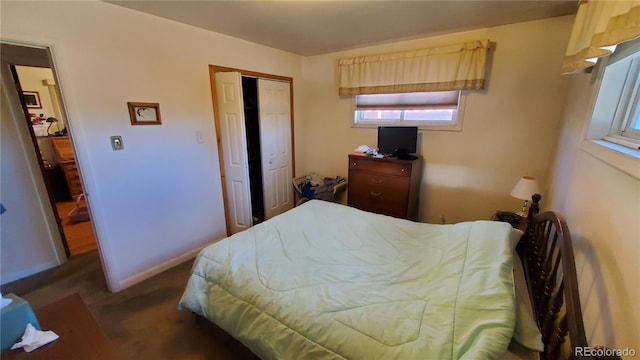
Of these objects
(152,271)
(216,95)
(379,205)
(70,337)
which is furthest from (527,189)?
(152,271)

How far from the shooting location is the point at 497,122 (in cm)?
251

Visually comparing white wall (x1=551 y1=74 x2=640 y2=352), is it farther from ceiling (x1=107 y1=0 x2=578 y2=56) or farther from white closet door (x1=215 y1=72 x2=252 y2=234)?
white closet door (x1=215 y1=72 x2=252 y2=234)

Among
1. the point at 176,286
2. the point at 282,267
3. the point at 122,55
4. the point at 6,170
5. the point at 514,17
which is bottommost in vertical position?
the point at 176,286

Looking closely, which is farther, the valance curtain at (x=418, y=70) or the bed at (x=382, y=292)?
the valance curtain at (x=418, y=70)

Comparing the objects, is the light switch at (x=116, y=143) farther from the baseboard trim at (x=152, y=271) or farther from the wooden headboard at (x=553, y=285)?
the wooden headboard at (x=553, y=285)

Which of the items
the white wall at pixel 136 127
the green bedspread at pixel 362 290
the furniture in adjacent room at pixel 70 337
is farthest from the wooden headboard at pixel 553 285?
the white wall at pixel 136 127

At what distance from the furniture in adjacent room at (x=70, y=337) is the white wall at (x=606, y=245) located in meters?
1.69

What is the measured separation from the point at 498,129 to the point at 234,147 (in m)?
2.82

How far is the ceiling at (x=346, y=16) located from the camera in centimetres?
188

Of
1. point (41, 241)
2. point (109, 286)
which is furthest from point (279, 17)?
point (41, 241)

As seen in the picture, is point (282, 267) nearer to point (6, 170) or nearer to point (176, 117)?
point (176, 117)

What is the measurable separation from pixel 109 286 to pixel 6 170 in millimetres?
1320

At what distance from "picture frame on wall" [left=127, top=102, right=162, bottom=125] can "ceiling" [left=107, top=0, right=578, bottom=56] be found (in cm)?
74

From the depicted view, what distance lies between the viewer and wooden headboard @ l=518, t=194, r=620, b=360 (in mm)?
778
